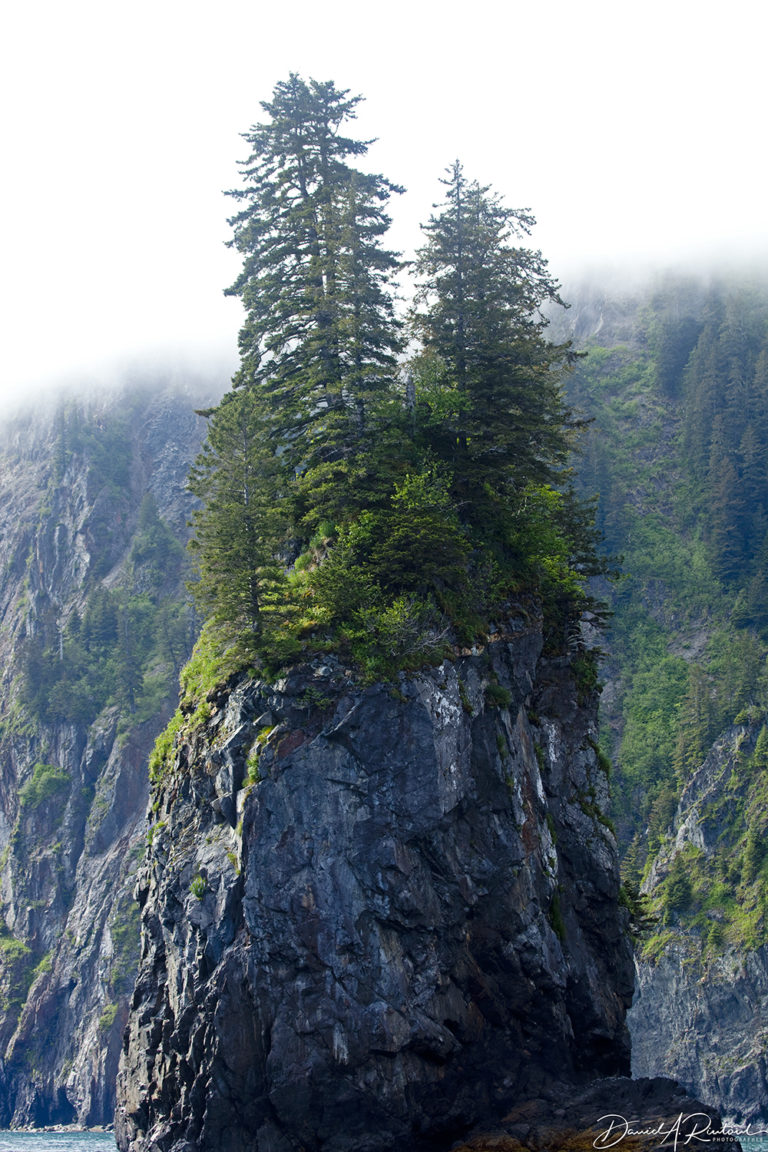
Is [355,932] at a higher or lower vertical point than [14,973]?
lower

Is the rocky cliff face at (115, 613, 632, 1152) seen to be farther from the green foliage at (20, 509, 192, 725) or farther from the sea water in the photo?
the green foliage at (20, 509, 192, 725)

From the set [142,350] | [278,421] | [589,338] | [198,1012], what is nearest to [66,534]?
[142,350]

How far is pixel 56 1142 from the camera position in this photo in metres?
73.1

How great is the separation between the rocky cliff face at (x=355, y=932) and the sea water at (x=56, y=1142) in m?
35.5

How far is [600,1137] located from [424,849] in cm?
915

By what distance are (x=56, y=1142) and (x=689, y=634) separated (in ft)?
203

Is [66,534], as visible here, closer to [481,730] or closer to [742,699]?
[742,699]

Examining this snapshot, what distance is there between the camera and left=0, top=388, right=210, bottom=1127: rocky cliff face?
89.8 m

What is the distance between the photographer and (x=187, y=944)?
111 ft

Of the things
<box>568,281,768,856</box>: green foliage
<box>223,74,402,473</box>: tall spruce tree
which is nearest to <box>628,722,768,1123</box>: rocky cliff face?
<box>568,281,768,856</box>: green foliage

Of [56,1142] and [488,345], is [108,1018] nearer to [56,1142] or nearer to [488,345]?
[56,1142]

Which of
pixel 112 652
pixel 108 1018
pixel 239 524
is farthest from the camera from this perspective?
pixel 112 652

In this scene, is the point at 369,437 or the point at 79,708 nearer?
the point at 369,437

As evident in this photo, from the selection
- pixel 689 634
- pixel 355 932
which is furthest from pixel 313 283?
pixel 689 634
